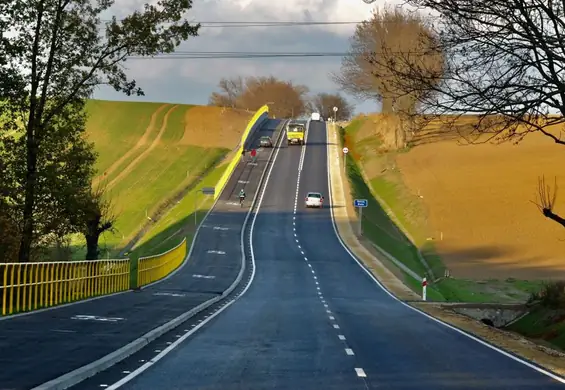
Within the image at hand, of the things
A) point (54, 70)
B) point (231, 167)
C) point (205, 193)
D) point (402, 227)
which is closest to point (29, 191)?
point (54, 70)

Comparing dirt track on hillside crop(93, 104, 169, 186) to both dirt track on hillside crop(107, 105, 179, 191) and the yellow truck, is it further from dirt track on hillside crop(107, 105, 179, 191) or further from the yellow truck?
the yellow truck

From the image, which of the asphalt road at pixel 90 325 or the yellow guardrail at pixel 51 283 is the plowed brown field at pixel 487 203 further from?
the yellow guardrail at pixel 51 283

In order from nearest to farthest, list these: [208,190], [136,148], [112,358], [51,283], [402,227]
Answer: [112,358] < [51,283] < [402,227] < [208,190] < [136,148]

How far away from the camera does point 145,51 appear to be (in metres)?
32.2

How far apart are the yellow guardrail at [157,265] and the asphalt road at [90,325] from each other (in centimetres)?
78

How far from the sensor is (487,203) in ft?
248

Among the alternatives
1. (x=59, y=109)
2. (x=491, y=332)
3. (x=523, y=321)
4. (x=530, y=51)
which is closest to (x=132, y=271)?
(x=59, y=109)

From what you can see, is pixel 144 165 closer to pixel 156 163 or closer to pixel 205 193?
pixel 156 163

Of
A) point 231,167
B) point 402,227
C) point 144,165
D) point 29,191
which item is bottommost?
point 29,191

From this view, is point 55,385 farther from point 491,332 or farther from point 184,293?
point 184,293

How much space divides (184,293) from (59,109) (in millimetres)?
9514

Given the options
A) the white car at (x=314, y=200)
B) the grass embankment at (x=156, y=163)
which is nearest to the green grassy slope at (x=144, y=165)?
the grass embankment at (x=156, y=163)

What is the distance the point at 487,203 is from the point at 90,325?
198 feet

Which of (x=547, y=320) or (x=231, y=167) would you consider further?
(x=231, y=167)
